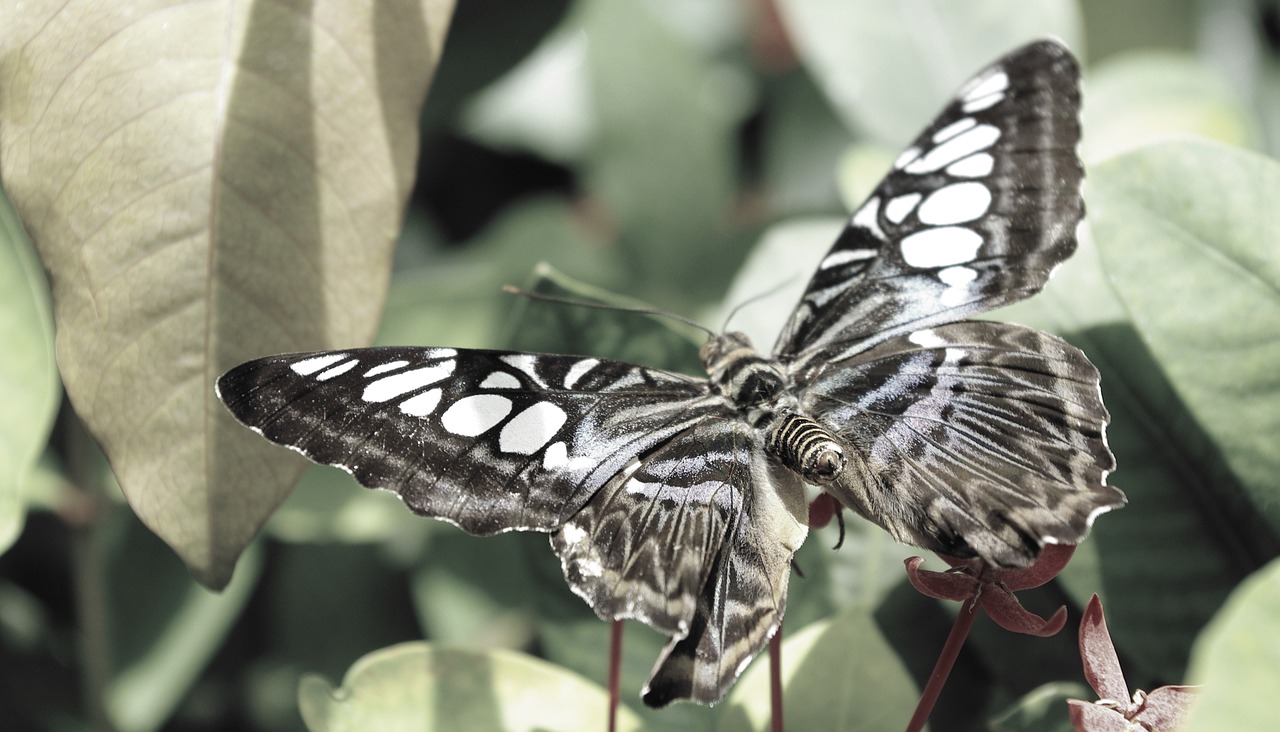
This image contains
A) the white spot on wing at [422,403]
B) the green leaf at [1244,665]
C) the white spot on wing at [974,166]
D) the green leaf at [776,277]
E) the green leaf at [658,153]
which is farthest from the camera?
the green leaf at [658,153]

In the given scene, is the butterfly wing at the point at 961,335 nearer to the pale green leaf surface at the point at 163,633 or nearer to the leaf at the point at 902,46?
the leaf at the point at 902,46

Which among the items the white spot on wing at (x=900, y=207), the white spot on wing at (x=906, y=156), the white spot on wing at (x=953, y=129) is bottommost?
the white spot on wing at (x=900, y=207)

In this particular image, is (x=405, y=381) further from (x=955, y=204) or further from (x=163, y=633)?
(x=163, y=633)

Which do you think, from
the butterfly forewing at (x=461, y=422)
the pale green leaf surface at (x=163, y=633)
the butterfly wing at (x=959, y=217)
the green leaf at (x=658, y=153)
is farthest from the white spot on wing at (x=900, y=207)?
the pale green leaf surface at (x=163, y=633)

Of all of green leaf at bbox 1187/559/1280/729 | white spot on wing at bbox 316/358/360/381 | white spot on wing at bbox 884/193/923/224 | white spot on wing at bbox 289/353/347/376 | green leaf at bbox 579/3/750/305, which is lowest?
green leaf at bbox 579/3/750/305

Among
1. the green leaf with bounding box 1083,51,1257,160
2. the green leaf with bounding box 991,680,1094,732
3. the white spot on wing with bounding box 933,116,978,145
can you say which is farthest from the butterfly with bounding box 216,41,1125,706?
the green leaf with bounding box 1083,51,1257,160

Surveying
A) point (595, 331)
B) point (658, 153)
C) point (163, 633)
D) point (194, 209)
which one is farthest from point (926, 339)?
point (163, 633)

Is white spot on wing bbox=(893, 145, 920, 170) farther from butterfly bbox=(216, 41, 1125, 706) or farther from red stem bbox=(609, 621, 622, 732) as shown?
red stem bbox=(609, 621, 622, 732)
